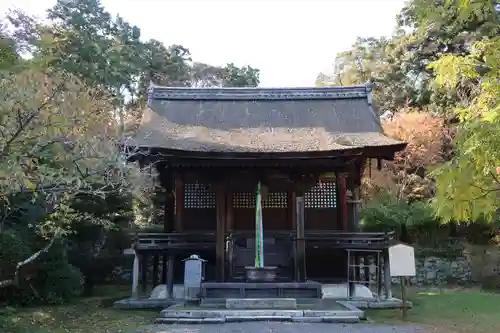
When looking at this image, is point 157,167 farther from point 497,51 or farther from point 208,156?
point 497,51

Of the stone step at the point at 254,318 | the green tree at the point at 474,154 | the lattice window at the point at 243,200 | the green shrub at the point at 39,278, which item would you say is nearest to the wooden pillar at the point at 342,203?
the lattice window at the point at 243,200

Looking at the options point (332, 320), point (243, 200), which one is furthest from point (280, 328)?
point (243, 200)

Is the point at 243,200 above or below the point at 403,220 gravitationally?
above

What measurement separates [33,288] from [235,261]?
562cm

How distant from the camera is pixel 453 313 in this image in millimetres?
11781

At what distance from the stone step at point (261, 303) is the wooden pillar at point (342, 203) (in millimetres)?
4014

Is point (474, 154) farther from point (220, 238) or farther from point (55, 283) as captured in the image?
point (55, 283)

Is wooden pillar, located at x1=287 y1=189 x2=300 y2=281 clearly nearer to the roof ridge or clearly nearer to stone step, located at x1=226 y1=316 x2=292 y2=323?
stone step, located at x1=226 y1=316 x2=292 y2=323

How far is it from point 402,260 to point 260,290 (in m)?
3.51

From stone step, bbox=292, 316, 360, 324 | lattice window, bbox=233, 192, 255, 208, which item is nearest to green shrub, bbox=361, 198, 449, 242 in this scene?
lattice window, bbox=233, 192, 255, 208

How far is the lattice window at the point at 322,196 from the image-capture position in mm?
15320

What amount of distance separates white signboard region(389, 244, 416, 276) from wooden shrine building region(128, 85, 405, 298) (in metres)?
Result: 2.09

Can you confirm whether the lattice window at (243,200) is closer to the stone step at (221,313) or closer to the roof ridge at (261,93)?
the roof ridge at (261,93)

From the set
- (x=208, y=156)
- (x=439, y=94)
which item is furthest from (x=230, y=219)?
(x=439, y=94)
